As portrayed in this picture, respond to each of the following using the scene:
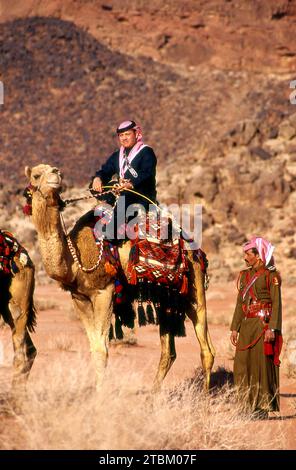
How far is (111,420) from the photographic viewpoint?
6441 millimetres

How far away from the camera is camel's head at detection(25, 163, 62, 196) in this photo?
855 centimetres

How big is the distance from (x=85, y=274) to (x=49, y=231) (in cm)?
73

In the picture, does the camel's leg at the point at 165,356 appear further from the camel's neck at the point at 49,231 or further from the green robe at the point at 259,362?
the camel's neck at the point at 49,231

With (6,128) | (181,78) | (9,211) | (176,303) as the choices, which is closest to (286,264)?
(9,211)

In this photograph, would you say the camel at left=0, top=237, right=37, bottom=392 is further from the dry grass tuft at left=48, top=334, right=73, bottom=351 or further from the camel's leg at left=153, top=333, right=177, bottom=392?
the dry grass tuft at left=48, top=334, right=73, bottom=351

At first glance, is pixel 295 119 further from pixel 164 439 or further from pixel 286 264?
pixel 164 439

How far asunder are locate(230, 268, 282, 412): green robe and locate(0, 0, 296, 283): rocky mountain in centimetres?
3298

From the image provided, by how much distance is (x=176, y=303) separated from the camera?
32.7ft

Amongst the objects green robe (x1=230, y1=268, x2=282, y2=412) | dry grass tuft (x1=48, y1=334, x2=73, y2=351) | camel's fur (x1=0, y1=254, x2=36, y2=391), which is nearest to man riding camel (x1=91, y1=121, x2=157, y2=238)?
camel's fur (x1=0, y1=254, x2=36, y2=391)

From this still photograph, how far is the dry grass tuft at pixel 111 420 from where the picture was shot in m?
6.32

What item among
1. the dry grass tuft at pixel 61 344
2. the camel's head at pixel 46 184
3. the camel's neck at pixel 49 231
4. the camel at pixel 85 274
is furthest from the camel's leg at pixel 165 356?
the dry grass tuft at pixel 61 344

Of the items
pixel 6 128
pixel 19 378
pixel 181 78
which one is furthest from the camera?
pixel 181 78

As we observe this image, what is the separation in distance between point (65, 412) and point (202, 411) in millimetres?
1668
